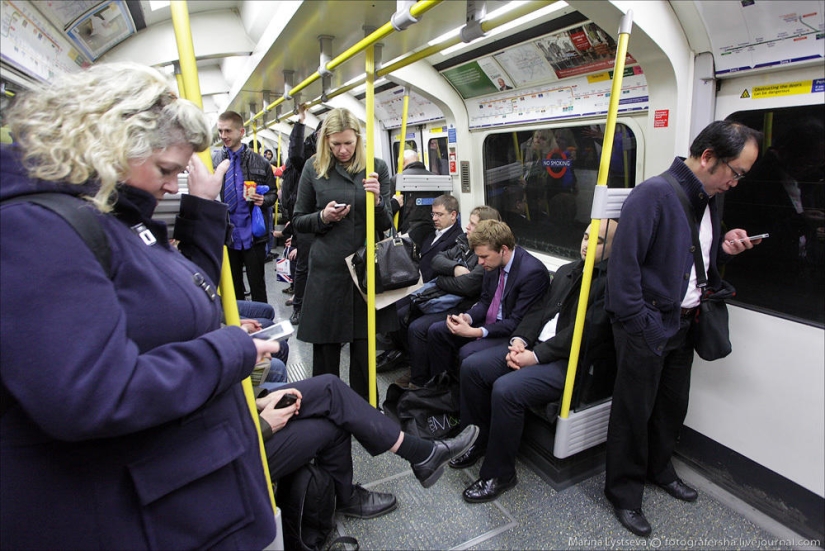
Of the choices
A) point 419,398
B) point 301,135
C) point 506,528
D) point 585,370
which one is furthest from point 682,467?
point 301,135

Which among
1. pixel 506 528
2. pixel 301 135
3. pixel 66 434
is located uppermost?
pixel 301 135

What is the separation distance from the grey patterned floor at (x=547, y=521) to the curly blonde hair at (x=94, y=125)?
1993mm

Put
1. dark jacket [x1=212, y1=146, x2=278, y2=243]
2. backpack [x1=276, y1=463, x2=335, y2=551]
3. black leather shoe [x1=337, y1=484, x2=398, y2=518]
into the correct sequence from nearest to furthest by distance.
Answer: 1. backpack [x1=276, y1=463, x2=335, y2=551]
2. black leather shoe [x1=337, y1=484, x2=398, y2=518]
3. dark jacket [x1=212, y1=146, x2=278, y2=243]

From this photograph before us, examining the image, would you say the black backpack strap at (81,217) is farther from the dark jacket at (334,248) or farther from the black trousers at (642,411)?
the black trousers at (642,411)

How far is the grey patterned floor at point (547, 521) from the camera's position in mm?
2256

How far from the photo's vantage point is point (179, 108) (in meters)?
1.07

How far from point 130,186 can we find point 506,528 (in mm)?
2205

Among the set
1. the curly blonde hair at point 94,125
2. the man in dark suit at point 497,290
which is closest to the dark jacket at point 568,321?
the man in dark suit at point 497,290

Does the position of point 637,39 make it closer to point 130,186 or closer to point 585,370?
point 585,370

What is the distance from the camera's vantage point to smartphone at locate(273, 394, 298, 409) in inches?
80.7

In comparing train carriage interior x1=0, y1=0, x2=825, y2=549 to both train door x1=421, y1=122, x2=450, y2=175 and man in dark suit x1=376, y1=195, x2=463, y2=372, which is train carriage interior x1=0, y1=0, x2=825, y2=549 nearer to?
man in dark suit x1=376, y1=195, x2=463, y2=372

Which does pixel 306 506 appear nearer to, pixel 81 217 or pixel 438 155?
pixel 81 217

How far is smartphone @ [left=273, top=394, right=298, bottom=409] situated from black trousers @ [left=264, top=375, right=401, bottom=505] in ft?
0.17

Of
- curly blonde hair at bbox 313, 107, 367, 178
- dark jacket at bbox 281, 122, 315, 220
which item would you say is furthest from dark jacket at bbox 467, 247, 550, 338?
dark jacket at bbox 281, 122, 315, 220
